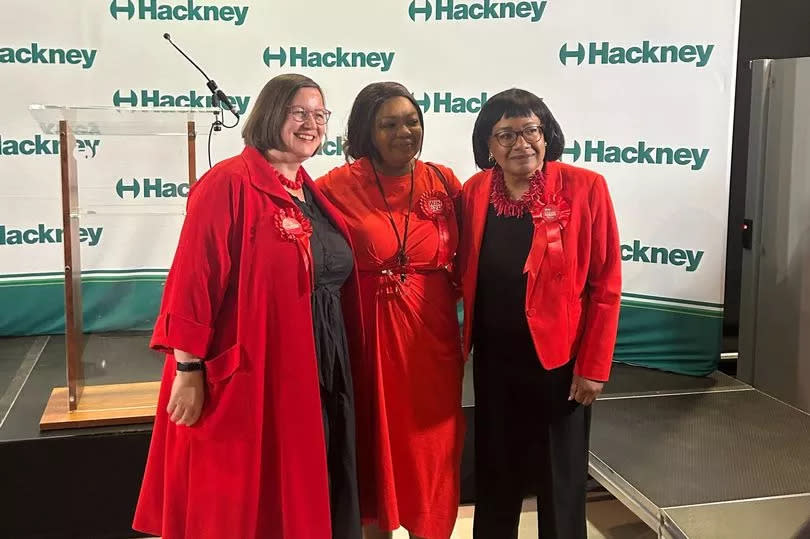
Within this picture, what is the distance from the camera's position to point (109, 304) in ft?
10.4

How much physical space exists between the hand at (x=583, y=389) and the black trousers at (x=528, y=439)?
0.02 meters

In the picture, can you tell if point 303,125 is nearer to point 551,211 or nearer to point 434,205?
point 434,205

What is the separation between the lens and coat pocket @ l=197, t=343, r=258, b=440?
1.81 meters

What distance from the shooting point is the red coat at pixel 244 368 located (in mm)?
1780

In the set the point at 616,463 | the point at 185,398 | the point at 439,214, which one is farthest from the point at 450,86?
the point at 185,398

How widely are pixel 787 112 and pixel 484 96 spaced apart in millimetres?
1471

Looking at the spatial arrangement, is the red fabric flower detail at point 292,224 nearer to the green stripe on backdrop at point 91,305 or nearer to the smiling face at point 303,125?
the smiling face at point 303,125

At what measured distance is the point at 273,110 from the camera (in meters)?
1.85

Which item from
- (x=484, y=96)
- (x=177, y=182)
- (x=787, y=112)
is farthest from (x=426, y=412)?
(x=787, y=112)

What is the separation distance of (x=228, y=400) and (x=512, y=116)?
101cm

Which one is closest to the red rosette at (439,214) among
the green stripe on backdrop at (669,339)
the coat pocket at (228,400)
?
the coat pocket at (228,400)

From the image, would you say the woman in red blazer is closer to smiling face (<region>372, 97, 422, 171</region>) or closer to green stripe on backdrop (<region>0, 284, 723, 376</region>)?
smiling face (<region>372, 97, 422, 171</region>)

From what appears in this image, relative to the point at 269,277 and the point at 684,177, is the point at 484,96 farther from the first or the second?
the point at 269,277

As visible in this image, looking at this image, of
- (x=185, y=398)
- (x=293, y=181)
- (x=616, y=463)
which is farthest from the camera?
(x=616, y=463)
